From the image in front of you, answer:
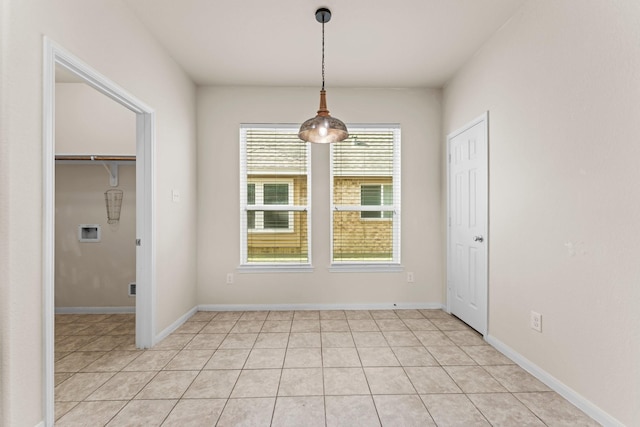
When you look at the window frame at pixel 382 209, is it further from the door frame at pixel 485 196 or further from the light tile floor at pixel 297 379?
the light tile floor at pixel 297 379

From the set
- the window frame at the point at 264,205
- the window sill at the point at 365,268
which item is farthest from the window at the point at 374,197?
the window frame at the point at 264,205

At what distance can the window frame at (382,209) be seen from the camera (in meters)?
3.95

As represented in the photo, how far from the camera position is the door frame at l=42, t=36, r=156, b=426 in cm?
170

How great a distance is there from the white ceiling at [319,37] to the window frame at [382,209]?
57 cm

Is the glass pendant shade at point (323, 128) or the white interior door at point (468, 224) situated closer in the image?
the glass pendant shade at point (323, 128)

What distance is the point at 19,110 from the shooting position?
1548 millimetres

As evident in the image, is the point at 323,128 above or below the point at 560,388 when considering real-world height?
above

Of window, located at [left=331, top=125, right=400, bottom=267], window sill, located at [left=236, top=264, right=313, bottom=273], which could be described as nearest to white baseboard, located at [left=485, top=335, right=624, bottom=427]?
window, located at [left=331, top=125, right=400, bottom=267]

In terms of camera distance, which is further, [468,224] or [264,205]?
[264,205]

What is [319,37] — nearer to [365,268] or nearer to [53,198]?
[53,198]

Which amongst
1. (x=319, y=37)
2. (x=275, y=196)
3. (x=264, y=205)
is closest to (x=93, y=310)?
(x=264, y=205)

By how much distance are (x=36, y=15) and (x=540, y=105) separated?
3.15 meters

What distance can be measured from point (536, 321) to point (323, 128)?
2.10m

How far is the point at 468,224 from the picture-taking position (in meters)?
3.32
